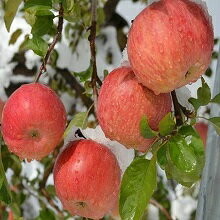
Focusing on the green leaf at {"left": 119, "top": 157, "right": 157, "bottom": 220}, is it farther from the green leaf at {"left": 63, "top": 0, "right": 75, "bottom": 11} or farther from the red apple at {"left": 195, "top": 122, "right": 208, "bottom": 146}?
the red apple at {"left": 195, "top": 122, "right": 208, "bottom": 146}

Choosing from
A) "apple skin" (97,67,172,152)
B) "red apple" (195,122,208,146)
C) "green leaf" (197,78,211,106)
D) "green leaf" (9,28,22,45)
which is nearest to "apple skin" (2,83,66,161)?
"apple skin" (97,67,172,152)

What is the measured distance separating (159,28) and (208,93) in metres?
0.16

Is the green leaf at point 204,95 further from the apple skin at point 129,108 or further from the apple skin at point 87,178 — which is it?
the apple skin at point 87,178

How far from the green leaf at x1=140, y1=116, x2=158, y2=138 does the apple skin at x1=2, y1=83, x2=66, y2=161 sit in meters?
0.19

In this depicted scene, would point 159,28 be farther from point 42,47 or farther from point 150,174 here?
point 42,47

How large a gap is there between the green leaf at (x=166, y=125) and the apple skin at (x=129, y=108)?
27 millimetres

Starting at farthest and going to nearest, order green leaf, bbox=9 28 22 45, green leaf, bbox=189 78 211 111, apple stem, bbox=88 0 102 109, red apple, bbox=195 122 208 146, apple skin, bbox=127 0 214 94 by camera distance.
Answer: green leaf, bbox=9 28 22 45 → red apple, bbox=195 122 208 146 → apple stem, bbox=88 0 102 109 → green leaf, bbox=189 78 211 111 → apple skin, bbox=127 0 214 94

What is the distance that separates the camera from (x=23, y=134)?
0.96m

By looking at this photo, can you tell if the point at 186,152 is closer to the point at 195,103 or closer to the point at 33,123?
the point at 195,103

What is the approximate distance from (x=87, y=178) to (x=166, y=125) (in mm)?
199

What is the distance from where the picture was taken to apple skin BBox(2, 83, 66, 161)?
0.96 meters

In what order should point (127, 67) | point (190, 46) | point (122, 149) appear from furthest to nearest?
1. point (122, 149)
2. point (127, 67)
3. point (190, 46)

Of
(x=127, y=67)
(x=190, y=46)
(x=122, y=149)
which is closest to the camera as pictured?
(x=190, y=46)

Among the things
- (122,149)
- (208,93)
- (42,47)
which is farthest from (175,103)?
(42,47)
